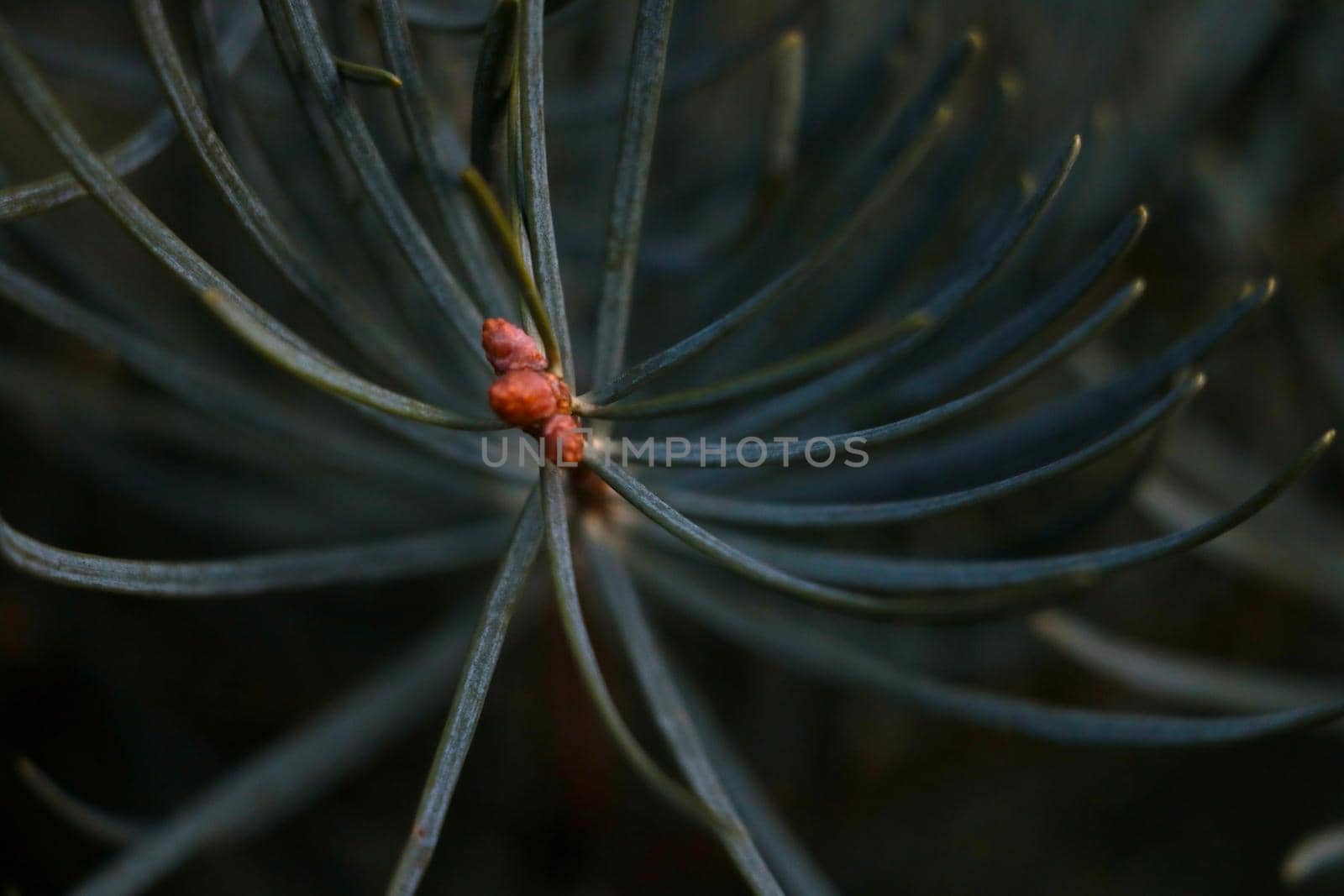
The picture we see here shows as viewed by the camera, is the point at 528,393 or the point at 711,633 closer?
the point at 528,393

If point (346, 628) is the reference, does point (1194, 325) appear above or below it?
below

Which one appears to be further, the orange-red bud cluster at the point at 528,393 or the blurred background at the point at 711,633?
the blurred background at the point at 711,633

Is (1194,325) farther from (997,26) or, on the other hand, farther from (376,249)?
(376,249)

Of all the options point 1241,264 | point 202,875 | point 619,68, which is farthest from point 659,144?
point 202,875
